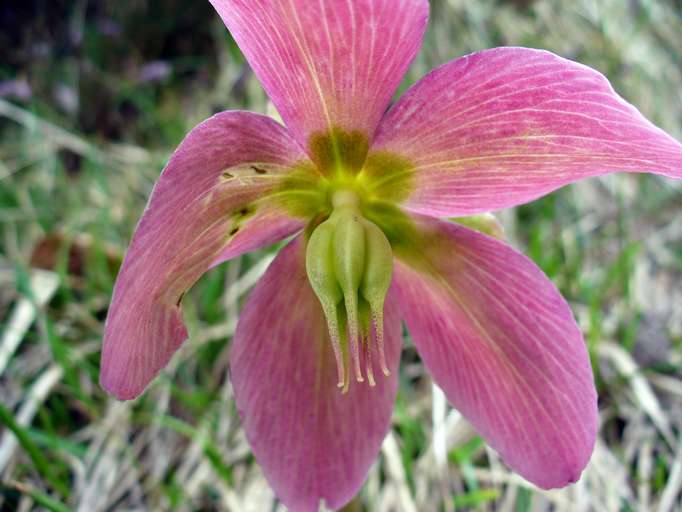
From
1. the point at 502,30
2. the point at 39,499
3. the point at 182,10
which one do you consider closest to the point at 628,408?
the point at 39,499

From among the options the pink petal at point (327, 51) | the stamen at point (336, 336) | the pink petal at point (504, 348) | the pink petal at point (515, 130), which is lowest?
the pink petal at point (504, 348)

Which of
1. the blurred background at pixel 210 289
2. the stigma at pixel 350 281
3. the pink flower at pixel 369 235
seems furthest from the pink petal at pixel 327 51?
the blurred background at pixel 210 289

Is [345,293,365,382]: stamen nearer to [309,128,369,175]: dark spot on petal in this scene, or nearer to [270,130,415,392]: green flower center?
[270,130,415,392]: green flower center

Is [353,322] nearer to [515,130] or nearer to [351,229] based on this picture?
[351,229]

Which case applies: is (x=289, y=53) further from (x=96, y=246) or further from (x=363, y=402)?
(x=96, y=246)

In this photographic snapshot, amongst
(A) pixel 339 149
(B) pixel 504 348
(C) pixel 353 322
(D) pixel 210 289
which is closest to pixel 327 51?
(A) pixel 339 149

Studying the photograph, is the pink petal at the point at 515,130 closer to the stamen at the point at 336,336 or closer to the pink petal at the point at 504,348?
the pink petal at the point at 504,348

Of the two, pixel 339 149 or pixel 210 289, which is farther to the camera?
pixel 210 289

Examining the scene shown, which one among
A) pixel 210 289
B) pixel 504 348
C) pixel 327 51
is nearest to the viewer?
pixel 327 51
